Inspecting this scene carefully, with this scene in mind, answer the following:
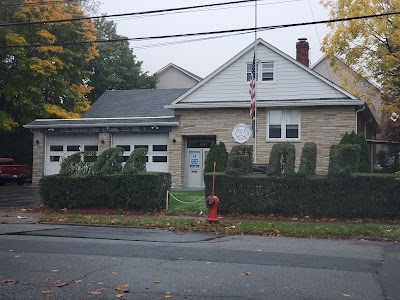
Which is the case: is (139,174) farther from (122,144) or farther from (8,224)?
(122,144)

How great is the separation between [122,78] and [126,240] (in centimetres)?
3993

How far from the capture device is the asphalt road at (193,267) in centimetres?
668

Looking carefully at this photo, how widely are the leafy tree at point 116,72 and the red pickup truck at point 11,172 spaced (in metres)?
15.9

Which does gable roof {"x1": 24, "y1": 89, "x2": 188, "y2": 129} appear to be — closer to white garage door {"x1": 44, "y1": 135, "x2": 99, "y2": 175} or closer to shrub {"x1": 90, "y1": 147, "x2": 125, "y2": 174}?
white garage door {"x1": 44, "y1": 135, "x2": 99, "y2": 175}

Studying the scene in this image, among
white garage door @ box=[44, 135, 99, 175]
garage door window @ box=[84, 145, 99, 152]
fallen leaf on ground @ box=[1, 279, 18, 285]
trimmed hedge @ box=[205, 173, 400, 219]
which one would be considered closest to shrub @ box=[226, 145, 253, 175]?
trimmed hedge @ box=[205, 173, 400, 219]

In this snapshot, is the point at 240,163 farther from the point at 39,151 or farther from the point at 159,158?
the point at 39,151

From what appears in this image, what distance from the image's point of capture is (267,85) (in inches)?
991

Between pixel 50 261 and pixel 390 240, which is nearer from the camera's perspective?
pixel 50 261

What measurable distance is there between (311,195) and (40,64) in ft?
70.7

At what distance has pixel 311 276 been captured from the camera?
7.70 metres

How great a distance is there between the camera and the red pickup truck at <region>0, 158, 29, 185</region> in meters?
32.4

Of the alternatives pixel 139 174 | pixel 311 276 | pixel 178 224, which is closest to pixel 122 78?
pixel 139 174

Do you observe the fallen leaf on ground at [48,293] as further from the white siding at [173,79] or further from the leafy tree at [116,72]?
the white siding at [173,79]

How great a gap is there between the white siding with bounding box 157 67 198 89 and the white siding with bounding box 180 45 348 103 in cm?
2541
